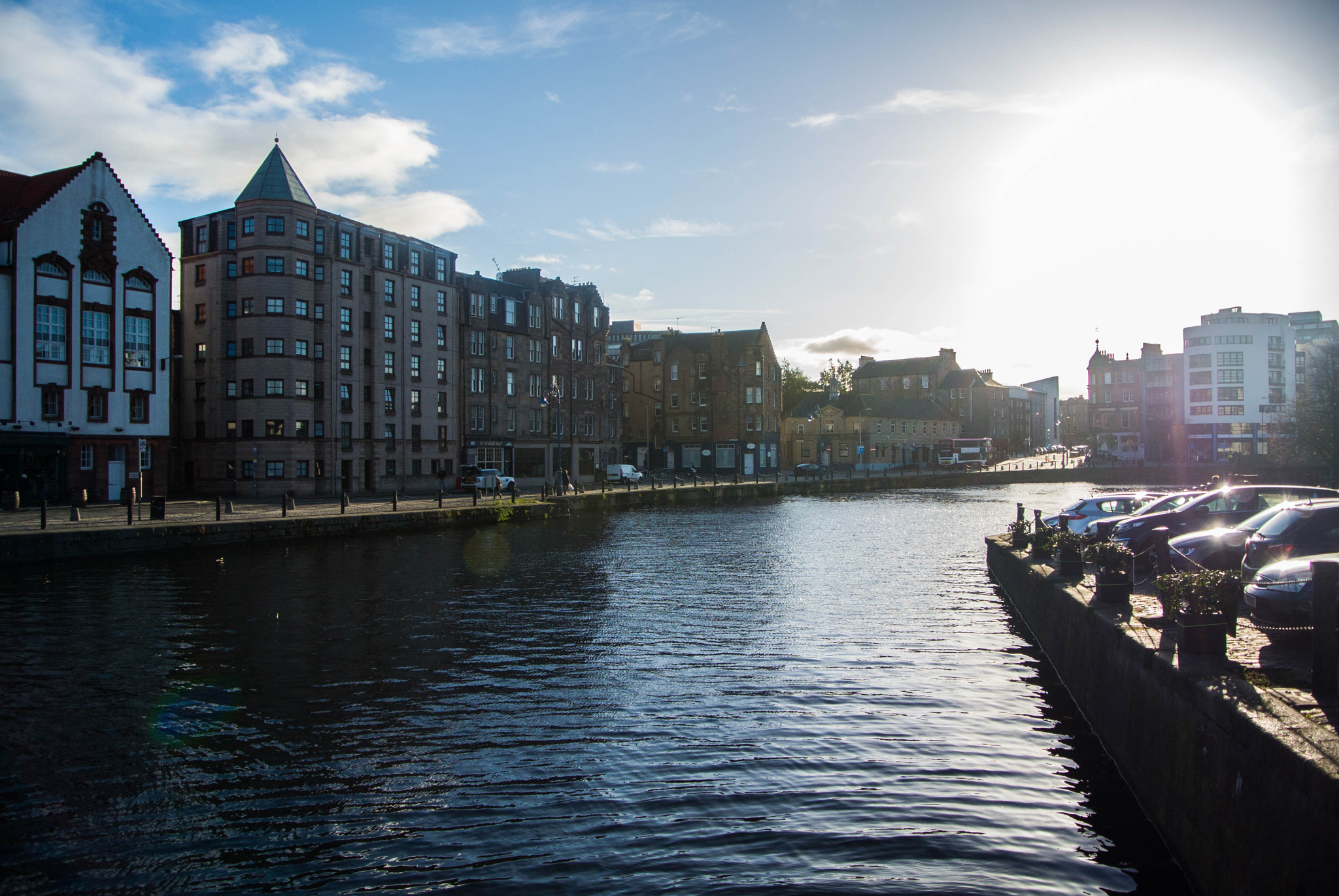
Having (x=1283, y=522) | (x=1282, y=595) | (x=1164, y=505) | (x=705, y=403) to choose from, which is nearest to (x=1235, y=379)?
(x=705, y=403)

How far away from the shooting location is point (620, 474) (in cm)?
7188

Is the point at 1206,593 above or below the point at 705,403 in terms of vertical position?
below

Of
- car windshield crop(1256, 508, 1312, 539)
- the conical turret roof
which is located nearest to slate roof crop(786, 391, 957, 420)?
the conical turret roof

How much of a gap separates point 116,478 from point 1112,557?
4980 centimetres

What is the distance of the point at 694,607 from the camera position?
2180 cm

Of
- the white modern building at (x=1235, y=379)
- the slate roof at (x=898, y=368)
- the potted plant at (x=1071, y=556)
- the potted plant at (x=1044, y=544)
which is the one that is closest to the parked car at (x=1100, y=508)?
the potted plant at (x=1044, y=544)

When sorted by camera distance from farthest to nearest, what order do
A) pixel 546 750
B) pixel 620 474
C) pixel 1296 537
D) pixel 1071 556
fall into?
pixel 620 474
pixel 1071 556
pixel 1296 537
pixel 546 750

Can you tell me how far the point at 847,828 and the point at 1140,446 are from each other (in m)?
140

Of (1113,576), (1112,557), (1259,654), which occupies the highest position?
(1112,557)

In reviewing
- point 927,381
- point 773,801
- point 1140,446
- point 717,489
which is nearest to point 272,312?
point 717,489

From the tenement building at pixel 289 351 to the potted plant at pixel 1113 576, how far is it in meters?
49.9

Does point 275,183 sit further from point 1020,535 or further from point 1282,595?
point 1282,595

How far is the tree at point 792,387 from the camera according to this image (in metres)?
145

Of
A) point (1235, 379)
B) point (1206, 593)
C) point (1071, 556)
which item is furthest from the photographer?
point (1235, 379)
